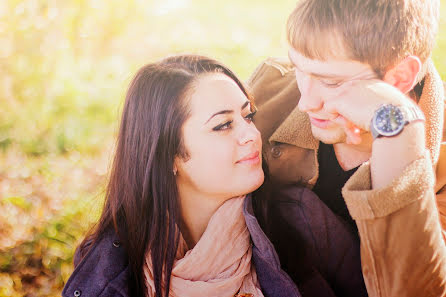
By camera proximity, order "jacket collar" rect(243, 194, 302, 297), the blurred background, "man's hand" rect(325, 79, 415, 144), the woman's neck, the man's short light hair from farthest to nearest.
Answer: the blurred background
the woman's neck
"jacket collar" rect(243, 194, 302, 297)
the man's short light hair
"man's hand" rect(325, 79, 415, 144)

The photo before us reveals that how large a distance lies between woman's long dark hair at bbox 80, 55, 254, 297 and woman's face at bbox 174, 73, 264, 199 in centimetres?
6

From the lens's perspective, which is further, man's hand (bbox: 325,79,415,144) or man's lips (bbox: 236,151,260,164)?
man's lips (bbox: 236,151,260,164)

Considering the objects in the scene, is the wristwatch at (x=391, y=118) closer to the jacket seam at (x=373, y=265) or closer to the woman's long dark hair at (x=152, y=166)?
the jacket seam at (x=373, y=265)

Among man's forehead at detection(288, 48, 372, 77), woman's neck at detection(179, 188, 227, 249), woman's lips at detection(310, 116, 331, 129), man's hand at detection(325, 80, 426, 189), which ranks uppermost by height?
man's forehead at detection(288, 48, 372, 77)

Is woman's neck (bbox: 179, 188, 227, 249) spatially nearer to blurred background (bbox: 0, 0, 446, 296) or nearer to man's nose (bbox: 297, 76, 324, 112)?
man's nose (bbox: 297, 76, 324, 112)

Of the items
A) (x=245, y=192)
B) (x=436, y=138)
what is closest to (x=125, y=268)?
(x=245, y=192)

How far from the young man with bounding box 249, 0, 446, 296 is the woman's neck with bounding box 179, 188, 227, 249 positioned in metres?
0.45

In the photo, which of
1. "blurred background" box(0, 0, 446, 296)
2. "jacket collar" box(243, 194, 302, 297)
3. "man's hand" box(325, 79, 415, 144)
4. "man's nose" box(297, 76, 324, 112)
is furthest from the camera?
"blurred background" box(0, 0, 446, 296)

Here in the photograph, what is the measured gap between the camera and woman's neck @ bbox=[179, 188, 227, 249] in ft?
7.80

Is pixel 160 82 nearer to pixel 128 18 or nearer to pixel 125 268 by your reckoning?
pixel 125 268

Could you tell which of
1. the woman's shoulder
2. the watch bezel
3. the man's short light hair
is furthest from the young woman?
the watch bezel

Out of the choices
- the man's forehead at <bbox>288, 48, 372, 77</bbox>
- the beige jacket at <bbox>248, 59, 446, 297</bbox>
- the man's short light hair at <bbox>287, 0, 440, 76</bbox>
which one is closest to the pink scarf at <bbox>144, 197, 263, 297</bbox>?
the beige jacket at <bbox>248, 59, 446, 297</bbox>

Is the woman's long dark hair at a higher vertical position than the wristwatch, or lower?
lower

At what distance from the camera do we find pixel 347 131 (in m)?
2.07
